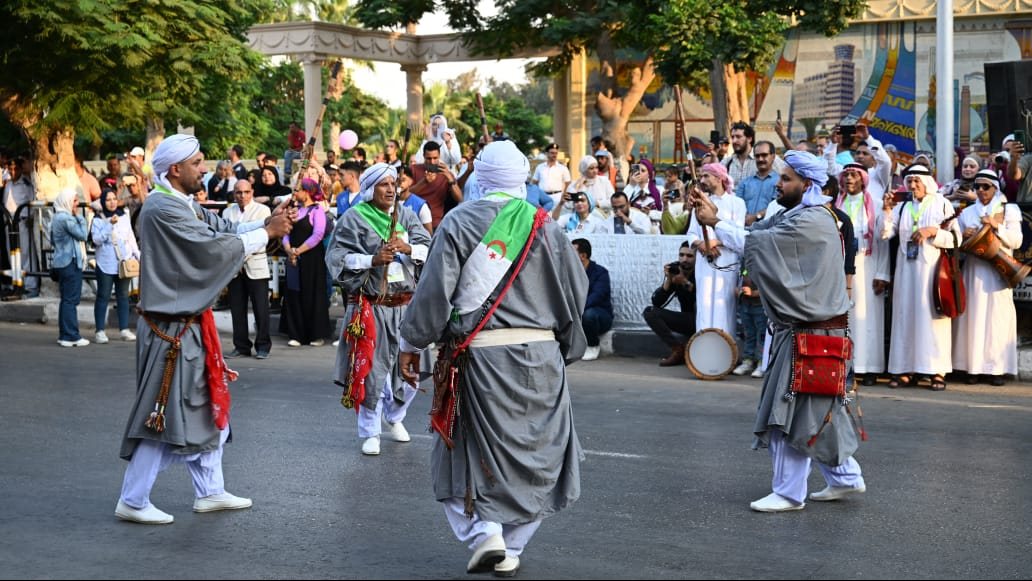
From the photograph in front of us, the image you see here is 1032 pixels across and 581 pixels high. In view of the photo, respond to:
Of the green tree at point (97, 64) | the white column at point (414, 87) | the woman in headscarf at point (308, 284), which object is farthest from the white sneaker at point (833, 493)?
the white column at point (414, 87)

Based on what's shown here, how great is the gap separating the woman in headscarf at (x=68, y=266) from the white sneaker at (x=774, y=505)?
10243 millimetres

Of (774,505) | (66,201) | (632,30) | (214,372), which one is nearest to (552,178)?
(66,201)

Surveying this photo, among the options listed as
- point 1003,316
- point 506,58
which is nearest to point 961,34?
point 506,58

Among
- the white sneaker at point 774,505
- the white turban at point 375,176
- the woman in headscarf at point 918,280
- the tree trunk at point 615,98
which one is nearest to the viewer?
the white sneaker at point 774,505

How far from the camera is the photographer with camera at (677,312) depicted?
45.5 ft

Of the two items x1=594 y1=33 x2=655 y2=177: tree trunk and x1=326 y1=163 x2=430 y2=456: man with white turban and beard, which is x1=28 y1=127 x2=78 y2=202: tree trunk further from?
x1=594 y1=33 x2=655 y2=177: tree trunk

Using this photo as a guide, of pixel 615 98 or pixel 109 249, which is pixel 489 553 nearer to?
pixel 109 249

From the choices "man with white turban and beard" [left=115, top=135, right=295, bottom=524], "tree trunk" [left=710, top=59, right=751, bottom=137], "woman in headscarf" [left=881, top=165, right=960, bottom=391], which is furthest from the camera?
"tree trunk" [left=710, top=59, right=751, bottom=137]

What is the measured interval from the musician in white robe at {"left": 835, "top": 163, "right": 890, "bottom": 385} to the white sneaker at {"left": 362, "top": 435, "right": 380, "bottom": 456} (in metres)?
5.33

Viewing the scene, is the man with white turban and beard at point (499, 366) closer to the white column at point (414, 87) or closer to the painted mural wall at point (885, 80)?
the painted mural wall at point (885, 80)

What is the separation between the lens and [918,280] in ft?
41.1

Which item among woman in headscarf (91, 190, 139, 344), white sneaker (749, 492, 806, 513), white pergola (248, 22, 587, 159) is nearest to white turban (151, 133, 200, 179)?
white sneaker (749, 492, 806, 513)

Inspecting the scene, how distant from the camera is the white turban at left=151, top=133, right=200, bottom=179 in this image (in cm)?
712

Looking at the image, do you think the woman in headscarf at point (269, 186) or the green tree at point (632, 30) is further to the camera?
the green tree at point (632, 30)
